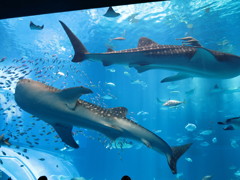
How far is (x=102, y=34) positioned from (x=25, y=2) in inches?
527

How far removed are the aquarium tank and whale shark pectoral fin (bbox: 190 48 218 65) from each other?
0.8 inches

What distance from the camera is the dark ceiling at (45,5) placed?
117 inches

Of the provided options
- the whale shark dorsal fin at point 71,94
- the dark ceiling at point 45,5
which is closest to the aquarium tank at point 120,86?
the whale shark dorsal fin at point 71,94

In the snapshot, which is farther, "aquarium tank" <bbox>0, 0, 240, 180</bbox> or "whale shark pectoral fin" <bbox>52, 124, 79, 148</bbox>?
"whale shark pectoral fin" <bbox>52, 124, 79, 148</bbox>

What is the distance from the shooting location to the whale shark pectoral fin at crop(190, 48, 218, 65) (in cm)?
394

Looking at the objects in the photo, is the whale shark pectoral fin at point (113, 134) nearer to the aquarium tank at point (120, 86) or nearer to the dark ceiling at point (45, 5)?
the aquarium tank at point (120, 86)

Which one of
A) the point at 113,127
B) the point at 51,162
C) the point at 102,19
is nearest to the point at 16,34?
the point at 102,19

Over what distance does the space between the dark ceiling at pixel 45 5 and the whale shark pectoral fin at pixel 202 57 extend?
1.70 meters

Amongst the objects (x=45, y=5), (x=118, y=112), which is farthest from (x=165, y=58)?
(x=45, y=5)

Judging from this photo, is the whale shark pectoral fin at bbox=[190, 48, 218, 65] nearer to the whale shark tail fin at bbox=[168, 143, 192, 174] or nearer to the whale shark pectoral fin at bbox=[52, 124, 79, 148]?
the whale shark tail fin at bbox=[168, 143, 192, 174]

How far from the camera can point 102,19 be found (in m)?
14.1

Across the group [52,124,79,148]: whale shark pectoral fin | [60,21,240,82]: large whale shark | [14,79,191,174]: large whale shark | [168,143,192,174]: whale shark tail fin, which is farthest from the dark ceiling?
[168,143,192,174]: whale shark tail fin

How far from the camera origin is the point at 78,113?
330cm

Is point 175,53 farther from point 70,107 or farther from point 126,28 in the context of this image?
point 126,28
